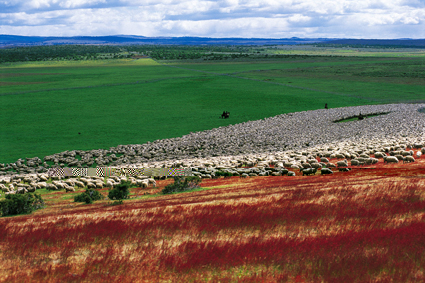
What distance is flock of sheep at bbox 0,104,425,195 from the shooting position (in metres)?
35.9

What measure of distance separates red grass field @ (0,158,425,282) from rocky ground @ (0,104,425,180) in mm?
16995

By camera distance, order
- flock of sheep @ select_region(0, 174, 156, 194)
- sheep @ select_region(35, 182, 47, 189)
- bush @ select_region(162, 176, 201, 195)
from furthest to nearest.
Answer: sheep @ select_region(35, 182, 47, 189), flock of sheep @ select_region(0, 174, 156, 194), bush @ select_region(162, 176, 201, 195)

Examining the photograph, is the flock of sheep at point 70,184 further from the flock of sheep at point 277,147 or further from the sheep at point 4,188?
the flock of sheep at point 277,147

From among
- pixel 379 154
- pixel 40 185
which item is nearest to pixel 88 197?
pixel 40 185

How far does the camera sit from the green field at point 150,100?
200 ft

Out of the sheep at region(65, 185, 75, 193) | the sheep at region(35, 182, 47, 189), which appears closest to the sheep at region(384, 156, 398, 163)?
the sheep at region(65, 185, 75, 193)

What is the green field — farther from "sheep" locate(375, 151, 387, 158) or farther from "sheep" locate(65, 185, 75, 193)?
"sheep" locate(375, 151, 387, 158)

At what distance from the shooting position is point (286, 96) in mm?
96500

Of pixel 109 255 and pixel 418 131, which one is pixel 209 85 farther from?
pixel 109 255

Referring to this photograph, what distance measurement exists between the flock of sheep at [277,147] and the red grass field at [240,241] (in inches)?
564

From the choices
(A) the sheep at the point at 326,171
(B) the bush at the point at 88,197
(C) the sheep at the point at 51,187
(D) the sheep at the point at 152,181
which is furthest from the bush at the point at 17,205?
(A) the sheep at the point at 326,171

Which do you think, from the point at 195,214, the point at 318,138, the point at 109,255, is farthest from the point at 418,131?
the point at 109,255

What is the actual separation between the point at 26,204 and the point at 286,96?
79.0 metres

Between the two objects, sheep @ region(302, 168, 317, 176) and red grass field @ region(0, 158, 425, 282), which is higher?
red grass field @ region(0, 158, 425, 282)
